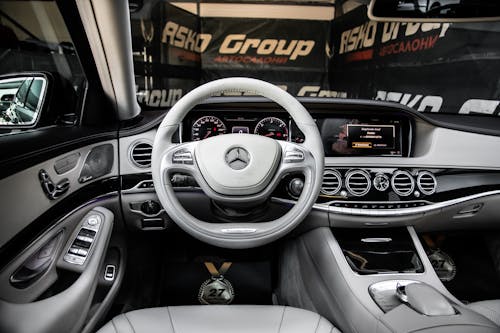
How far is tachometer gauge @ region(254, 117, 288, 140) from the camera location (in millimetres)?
1842

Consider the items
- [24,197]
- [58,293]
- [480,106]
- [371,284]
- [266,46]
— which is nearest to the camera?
[24,197]

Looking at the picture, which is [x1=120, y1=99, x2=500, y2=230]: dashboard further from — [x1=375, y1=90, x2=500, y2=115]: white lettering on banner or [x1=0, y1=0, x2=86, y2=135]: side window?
[x1=375, y1=90, x2=500, y2=115]: white lettering on banner

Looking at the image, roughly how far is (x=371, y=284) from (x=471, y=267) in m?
1.07

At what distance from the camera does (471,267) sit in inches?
88.4

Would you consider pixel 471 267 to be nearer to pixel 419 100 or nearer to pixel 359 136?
pixel 359 136

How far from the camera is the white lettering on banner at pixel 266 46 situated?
748 centimetres

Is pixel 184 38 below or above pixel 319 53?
above

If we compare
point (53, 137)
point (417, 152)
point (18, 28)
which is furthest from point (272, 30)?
point (53, 137)

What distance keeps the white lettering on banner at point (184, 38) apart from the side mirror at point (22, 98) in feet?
16.4

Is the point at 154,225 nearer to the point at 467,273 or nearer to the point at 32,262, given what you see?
the point at 32,262

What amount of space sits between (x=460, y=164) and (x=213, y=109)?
1191 millimetres

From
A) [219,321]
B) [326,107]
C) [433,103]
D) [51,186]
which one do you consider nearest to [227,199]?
[219,321]

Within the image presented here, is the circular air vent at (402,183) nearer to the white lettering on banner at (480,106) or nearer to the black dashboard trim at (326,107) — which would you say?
the black dashboard trim at (326,107)

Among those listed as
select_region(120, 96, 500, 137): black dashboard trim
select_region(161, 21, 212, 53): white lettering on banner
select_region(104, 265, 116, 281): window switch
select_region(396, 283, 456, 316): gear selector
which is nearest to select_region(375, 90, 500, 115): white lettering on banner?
select_region(120, 96, 500, 137): black dashboard trim
